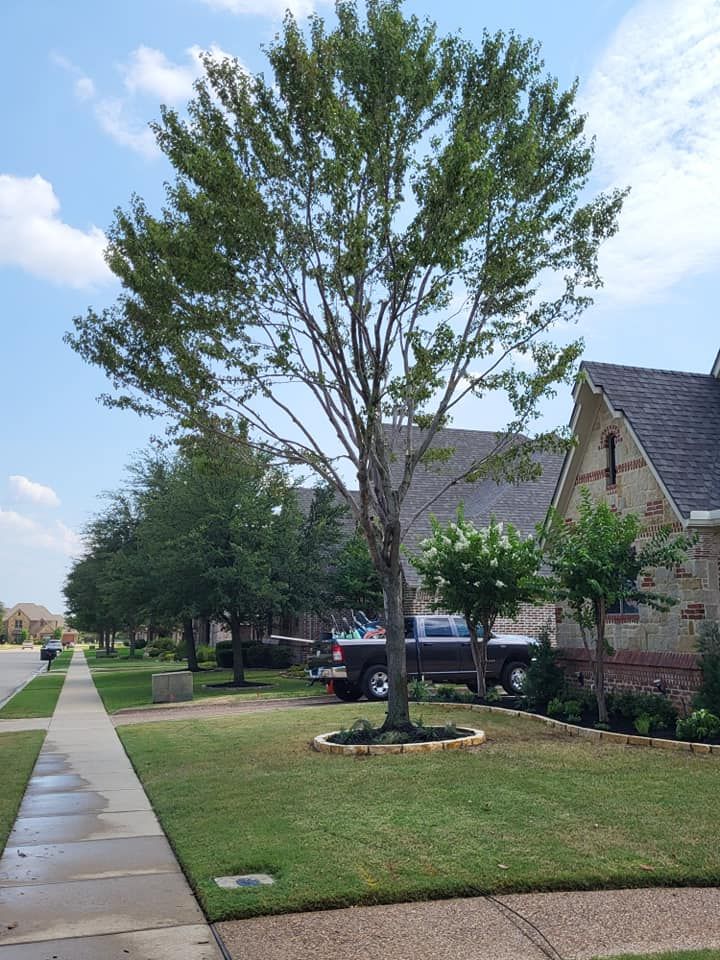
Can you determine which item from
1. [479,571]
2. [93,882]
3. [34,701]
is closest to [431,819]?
[93,882]

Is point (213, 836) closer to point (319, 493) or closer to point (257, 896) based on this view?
point (257, 896)

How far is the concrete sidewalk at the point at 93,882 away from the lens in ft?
16.9

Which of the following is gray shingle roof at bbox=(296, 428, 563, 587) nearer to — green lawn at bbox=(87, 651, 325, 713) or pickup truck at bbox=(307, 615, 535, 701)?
green lawn at bbox=(87, 651, 325, 713)

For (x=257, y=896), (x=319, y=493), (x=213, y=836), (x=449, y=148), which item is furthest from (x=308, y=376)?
(x=319, y=493)

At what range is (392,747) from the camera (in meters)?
11.8

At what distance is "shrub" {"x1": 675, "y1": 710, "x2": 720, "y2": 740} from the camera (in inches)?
474

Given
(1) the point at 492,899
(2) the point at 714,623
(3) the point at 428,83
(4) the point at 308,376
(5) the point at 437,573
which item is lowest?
(1) the point at 492,899

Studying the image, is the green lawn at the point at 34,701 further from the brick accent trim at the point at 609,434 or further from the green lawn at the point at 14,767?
the brick accent trim at the point at 609,434

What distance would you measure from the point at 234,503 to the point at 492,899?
22001mm

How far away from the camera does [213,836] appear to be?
7.45 metres

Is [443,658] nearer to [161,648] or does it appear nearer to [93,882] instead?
[93,882]

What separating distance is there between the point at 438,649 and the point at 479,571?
3.99 meters

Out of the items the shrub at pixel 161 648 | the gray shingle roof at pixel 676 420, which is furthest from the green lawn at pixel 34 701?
the shrub at pixel 161 648

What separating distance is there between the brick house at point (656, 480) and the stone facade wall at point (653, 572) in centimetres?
2
